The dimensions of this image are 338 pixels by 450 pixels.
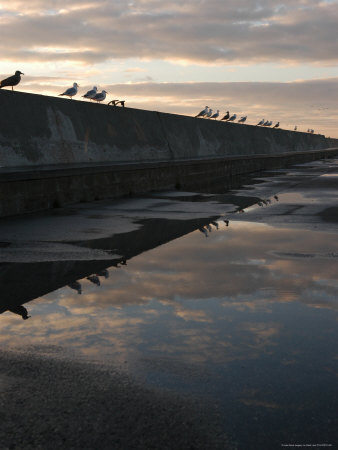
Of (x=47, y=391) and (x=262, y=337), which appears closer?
(x=47, y=391)

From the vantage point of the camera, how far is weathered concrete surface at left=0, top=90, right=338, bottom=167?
16.9 meters

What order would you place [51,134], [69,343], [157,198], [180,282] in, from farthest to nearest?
[51,134], [157,198], [180,282], [69,343]

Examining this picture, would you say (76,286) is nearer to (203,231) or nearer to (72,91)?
(203,231)

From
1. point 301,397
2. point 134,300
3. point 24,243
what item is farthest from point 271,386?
point 24,243

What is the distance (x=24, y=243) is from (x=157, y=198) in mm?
7765

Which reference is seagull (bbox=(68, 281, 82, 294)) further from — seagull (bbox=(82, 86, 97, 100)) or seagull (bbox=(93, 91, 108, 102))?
seagull (bbox=(93, 91, 108, 102))

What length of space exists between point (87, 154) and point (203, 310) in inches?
636

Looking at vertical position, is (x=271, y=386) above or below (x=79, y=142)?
below

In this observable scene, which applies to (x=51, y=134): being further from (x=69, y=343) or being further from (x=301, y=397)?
(x=301, y=397)

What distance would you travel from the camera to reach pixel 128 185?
1658cm

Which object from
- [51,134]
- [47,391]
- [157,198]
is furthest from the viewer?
[51,134]

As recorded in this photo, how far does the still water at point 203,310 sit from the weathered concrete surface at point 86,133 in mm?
7801

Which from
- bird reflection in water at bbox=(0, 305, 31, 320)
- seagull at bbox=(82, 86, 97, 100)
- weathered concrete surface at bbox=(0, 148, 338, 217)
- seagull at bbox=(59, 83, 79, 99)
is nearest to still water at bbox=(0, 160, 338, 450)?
bird reflection in water at bbox=(0, 305, 31, 320)

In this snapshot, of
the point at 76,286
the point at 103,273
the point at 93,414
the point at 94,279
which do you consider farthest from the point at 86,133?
the point at 93,414
